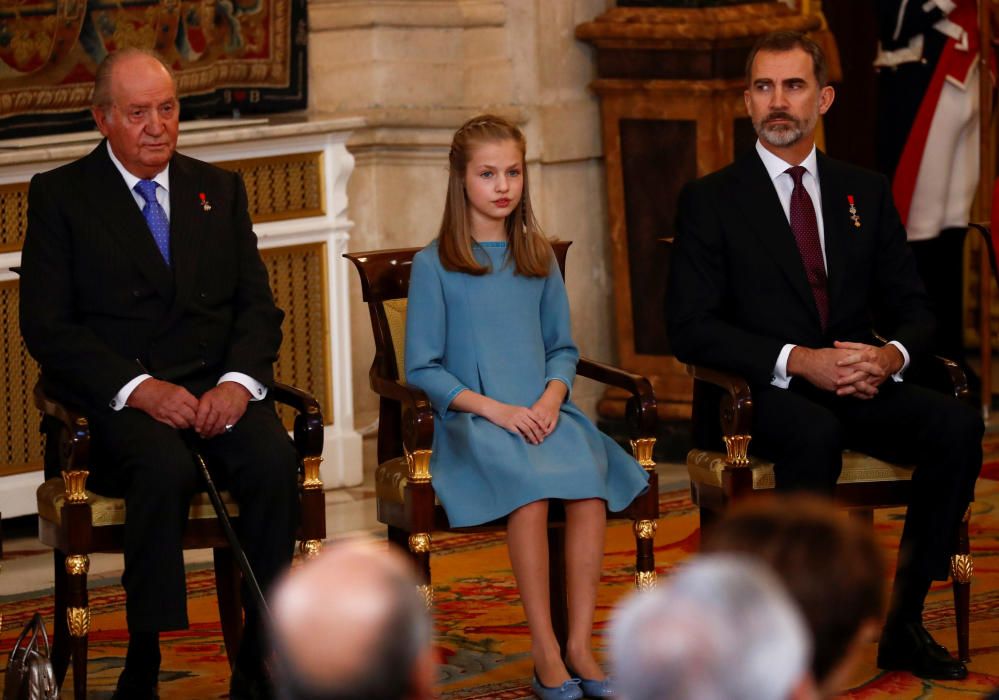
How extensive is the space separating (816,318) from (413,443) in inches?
44.6

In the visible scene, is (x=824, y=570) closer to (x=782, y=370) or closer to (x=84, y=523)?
(x=84, y=523)

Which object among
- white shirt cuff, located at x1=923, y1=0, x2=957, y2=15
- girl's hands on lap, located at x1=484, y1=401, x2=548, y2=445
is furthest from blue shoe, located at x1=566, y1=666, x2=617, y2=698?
white shirt cuff, located at x1=923, y1=0, x2=957, y2=15

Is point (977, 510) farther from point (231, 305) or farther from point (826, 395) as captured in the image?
point (231, 305)

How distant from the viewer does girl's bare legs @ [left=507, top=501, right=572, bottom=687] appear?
4.14 metres

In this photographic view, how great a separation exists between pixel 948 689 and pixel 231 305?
1.96 meters

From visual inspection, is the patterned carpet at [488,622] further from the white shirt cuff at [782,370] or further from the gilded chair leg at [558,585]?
the white shirt cuff at [782,370]

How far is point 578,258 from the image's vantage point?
290 inches

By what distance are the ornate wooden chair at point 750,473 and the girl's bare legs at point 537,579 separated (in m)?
0.52

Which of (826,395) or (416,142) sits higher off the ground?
(416,142)

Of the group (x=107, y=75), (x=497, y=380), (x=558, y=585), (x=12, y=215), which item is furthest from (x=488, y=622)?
(x=12, y=215)

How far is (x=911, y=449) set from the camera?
4.44 meters

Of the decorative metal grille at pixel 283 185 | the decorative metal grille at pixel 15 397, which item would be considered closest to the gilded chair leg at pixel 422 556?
the decorative metal grille at pixel 15 397

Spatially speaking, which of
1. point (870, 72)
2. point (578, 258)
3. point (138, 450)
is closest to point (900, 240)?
point (138, 450)

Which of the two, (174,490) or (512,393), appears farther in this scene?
(512,393)
